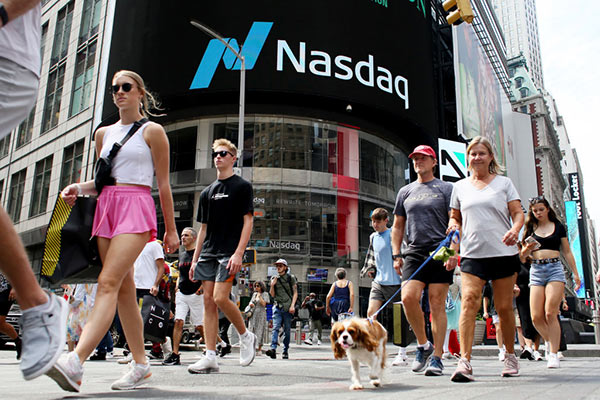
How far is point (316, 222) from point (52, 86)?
20.6 m

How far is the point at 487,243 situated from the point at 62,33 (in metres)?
37.2

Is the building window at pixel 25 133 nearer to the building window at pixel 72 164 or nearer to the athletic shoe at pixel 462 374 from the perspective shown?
the building window at pixel 72 164

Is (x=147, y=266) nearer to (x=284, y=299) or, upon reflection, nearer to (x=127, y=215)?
(x=284, y=299)

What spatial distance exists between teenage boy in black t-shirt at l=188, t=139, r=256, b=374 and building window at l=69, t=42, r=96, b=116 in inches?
1100

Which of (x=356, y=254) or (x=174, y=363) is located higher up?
(x=356, y=254)

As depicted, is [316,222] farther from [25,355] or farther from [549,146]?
[549,146]

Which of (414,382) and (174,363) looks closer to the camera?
(414,382)

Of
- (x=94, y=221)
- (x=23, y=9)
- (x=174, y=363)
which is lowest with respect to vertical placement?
(x=174, y=363)

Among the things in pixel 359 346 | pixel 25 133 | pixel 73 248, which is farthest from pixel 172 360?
pixel 25 133

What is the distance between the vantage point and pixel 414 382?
13.6 ft

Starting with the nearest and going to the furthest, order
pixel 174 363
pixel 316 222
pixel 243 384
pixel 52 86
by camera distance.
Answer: pixel 243 384 < pixel 174 363 < pixel 316 222 < pixel 52 86

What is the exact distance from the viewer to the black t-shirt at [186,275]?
7.40 meters

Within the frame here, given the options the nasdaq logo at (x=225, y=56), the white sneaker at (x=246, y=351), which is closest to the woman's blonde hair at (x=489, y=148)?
the white sneaker at (x=246, y=351)

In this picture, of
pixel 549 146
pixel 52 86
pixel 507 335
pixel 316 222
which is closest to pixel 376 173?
pixel 316 222
